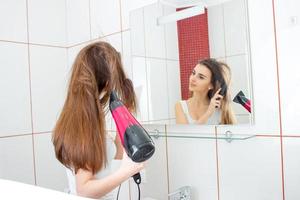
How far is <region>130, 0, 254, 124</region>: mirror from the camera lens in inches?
32.2

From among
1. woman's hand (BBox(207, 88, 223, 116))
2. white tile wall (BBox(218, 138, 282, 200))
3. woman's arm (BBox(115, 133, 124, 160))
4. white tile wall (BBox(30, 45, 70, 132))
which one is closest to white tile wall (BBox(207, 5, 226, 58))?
woman's hand (BBox(207, 88, 223, 116))

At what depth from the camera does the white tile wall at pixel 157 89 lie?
102 centimetres

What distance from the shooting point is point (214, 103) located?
88 centimetres

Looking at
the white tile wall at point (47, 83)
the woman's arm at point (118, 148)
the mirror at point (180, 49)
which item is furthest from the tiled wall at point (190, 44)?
the white tile wall at point (47, 83)

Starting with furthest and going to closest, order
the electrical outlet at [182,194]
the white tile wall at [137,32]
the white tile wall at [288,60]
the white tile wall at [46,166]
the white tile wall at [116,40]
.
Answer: the white tile wall at [46,166] < the white tile wall at [116,40] < the white tile wall at [137,32] < the electrical outlet at [182,194] < the white tile wall at [288,60]

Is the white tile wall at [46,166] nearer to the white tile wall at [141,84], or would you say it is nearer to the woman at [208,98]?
the white tile wall at [141,84]

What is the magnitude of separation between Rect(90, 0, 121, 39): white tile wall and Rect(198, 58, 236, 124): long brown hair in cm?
46

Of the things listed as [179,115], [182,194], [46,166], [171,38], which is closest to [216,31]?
[171,38]

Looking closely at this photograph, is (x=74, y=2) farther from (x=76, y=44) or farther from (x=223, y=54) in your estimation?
(x=223, y=54)

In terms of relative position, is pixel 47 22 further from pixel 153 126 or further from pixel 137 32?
pixel 153 126

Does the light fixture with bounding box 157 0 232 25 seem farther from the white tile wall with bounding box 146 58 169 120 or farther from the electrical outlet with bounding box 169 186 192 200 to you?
the electrical outlet with bounding box 169 186 192 200

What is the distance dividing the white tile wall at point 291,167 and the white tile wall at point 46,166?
995mm

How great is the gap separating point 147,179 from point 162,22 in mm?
563

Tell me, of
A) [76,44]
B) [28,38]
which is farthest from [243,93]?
[28,38]
